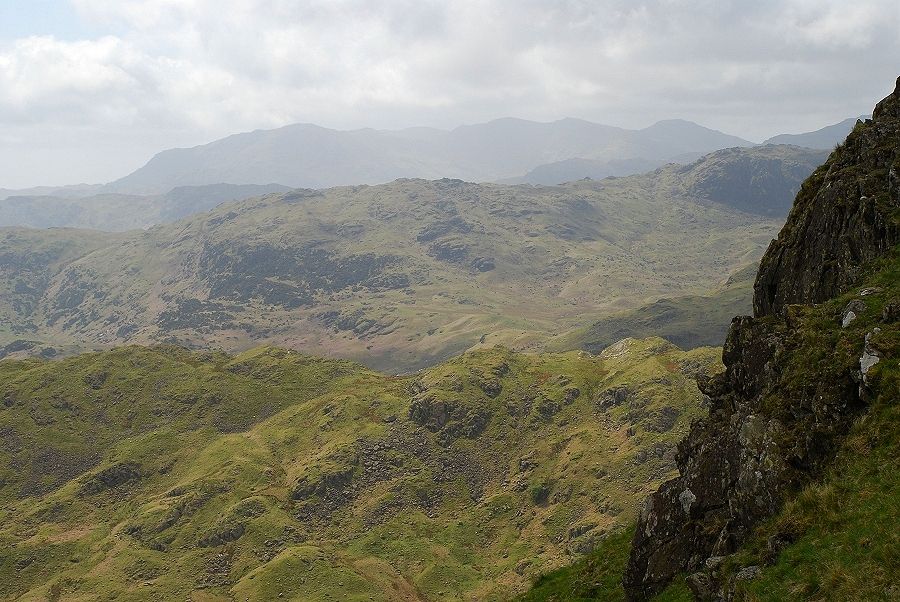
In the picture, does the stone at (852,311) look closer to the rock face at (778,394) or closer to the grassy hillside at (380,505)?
the rock face at (778,394)

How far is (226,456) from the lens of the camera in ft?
643

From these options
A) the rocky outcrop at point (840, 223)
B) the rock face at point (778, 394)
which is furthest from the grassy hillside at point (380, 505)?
the rocky outcrop at point (840, 223)

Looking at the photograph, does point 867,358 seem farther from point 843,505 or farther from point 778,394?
point 843,505

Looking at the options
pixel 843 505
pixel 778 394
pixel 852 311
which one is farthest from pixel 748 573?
pixel 852 311

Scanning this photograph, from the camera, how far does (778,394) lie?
29156 mm

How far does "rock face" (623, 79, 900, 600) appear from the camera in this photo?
26734mm

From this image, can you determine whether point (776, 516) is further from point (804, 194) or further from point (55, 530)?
point (55, 530)

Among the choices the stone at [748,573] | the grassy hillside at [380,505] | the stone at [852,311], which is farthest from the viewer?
the grassy hillside at [380,505]

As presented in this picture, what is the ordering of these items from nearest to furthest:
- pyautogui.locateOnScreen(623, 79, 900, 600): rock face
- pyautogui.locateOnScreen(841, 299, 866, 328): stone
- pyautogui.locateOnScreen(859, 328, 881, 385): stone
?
pyautogui.locateOnScreen(859, 328, 881, 385): stone, pyautogui.locateOnScreen(623, 79, 900, 600): rock face, pyautogui.locateOnScreen(841, 299, 866, 328): stone

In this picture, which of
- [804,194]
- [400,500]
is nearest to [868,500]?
[804,194]

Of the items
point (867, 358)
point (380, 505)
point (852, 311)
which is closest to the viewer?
point (867, 358)

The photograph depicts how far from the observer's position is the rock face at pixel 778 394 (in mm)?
26734

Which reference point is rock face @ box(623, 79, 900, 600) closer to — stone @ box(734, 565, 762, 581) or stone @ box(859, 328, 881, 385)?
stone @ box(859, 328, 881, 385)

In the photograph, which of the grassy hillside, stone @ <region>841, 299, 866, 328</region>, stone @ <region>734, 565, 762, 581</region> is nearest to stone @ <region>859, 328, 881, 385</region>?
stone @ <region>841, 299, 866, 328</region>
